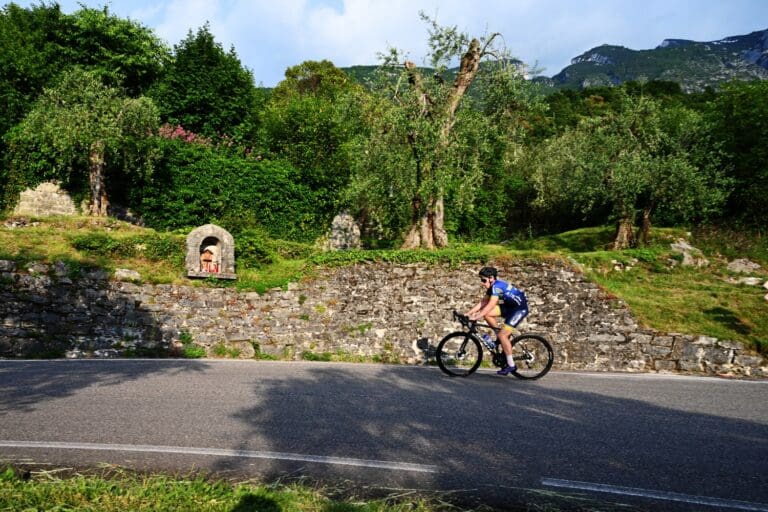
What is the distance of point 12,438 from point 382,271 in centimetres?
1000

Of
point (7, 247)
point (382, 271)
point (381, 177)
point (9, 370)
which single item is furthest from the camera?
point (381, 177)

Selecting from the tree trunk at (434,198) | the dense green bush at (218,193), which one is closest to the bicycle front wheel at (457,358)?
the tree trunk at (434,198)

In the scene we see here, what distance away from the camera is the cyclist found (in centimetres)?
891

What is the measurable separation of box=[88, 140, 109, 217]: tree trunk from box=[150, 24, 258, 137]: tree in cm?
1030

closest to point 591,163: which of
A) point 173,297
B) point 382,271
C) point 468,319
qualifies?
point 382,271

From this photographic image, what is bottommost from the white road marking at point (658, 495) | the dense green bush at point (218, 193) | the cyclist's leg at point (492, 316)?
the white road marking at point (658, 495)

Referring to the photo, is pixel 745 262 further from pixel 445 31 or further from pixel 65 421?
pixel 65 421

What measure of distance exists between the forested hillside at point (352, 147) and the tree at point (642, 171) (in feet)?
0.31

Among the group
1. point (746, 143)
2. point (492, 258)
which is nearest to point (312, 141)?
point (492, 258)

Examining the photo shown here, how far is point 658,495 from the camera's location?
351 centimetres

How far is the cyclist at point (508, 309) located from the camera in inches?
351

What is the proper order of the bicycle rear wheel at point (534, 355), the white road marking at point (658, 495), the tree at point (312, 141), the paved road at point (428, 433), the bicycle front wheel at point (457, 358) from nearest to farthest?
the white road marking at point (658, 495) → the paved road at point (428, 433) → the bicycle rear wheel at point (534, 355) → the bicycle front wheel at point (457, 358) → the tree at point (312, 141)

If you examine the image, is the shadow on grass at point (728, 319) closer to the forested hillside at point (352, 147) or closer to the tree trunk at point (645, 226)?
the forested hillside at point (352, 147)

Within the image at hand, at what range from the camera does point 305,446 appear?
4512 millimetres
